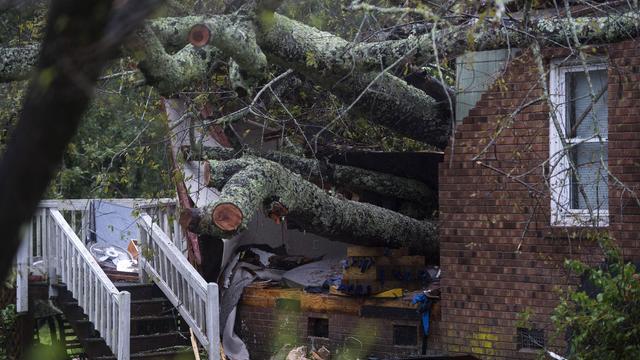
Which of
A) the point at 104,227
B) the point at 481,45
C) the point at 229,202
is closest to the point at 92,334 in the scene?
the point at 104,227

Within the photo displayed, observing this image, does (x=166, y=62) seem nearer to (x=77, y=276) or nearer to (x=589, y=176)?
(x=589, y=176)

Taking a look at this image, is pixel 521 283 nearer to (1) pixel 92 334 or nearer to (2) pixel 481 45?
(2) pixel 481 45

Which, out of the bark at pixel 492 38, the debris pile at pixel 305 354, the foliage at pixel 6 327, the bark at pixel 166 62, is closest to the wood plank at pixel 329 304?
the debris pile at pixel 305 354

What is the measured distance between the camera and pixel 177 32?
7629 millimetres

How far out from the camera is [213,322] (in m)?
11.0

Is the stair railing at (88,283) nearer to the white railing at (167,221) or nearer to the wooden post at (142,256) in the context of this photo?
the wooden post at (142,256)

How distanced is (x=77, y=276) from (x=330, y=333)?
10.5 feet

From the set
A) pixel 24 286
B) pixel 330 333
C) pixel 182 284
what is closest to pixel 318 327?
pixel 330 333

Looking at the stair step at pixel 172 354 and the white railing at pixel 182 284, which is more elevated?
the white railing at pixel 182 284

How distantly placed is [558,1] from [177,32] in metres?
4.01

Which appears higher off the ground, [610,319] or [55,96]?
[55,96]

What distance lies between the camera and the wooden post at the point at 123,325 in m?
10.6

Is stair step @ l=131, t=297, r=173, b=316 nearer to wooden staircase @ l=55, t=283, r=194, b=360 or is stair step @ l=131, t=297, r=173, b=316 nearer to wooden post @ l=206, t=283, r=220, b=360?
wooden staircase @ l=55, t=283, r=194, b=360

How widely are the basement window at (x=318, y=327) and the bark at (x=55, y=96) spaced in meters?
9.14
